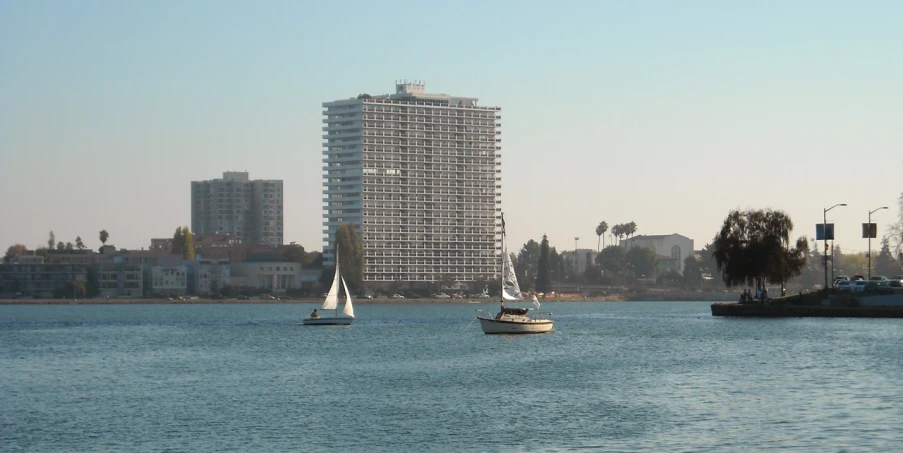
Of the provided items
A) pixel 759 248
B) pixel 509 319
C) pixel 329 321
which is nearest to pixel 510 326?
pixel 509 319

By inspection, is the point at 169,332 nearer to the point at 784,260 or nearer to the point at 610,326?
the point at 610,326

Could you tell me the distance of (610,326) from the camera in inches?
5285

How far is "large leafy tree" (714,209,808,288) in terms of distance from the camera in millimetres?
134375

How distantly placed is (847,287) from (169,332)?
80234mm

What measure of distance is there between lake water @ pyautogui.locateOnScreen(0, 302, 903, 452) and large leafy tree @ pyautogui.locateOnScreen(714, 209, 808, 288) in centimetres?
2896

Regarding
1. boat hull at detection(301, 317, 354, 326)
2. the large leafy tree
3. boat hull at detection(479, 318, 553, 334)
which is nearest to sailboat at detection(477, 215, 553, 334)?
boat hull at detection(479, 318, 553, 334)

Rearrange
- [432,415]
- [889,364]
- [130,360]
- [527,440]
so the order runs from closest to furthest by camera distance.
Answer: [527,440] < [432,415] < [889,364] < [130,360]

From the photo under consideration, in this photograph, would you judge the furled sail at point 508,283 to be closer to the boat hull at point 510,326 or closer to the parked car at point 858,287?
the boat hull at point 510,326

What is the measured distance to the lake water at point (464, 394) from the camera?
44.2 m

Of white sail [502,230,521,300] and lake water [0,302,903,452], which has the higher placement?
white sail [502,230,521,300]

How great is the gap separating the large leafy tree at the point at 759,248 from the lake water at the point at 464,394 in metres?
29.0

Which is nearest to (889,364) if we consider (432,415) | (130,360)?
(432,415)

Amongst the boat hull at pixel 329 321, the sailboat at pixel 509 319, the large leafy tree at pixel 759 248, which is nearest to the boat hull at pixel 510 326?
the sailboat at pixel 509 319

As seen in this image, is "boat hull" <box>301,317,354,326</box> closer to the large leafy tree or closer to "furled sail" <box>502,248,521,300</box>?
"furled sail" <box>502,248,521,300</box>
